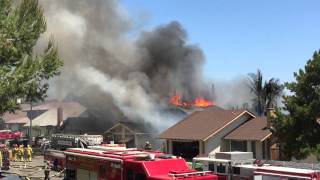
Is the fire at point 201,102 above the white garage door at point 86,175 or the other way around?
above

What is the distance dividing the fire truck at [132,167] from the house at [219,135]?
54.4 feet

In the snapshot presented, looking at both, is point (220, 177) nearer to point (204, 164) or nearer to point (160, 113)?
point (204, 164)

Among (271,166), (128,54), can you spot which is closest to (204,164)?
(271,166)

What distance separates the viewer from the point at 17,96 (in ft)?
80.1

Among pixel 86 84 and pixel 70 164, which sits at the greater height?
pixel 86 84

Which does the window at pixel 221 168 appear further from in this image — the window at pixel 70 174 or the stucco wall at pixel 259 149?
the stucco wall at pixel 259 149

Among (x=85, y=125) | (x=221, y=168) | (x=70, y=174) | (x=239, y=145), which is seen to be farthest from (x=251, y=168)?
(x=85, y=125)

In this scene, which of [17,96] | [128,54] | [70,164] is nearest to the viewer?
[70,164]

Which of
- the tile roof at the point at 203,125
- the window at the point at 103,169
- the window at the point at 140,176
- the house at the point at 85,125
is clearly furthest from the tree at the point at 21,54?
the house at the point at 85,125

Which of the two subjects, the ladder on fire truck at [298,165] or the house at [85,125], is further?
the house at [85,125]

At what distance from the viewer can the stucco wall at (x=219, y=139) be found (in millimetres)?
35656

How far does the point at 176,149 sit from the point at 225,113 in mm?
4676

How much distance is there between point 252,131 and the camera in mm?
34688

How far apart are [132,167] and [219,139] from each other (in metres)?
20.7
